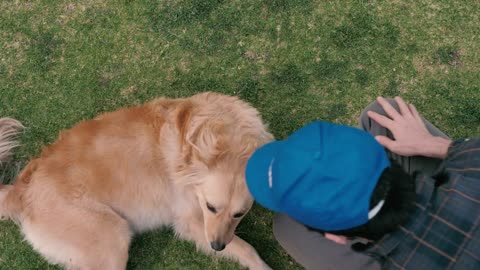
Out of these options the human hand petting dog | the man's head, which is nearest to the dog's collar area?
the man's head

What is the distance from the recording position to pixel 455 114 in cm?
362

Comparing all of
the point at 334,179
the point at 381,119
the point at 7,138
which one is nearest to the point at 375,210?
the point at 334,179

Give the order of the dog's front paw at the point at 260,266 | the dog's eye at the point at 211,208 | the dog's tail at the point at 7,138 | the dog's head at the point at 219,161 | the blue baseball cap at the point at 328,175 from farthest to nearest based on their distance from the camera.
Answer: the dog's tail at the point at 7,138 < the dog's front paw at the point at 260,266 < the dog's eye at the point at 211,208 < the dog's head at the point at 219,161 < the blue baseball cap at the point at 328,175

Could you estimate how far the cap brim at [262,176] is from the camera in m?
1.98

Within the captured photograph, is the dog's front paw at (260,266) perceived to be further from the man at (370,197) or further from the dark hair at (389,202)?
the dark hair at (389,202)

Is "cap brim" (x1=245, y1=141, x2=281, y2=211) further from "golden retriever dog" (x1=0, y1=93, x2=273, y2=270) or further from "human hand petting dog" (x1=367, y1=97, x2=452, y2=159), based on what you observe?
"human hand petting dog" (x1=367, y1=97, x2=452, y2=159)

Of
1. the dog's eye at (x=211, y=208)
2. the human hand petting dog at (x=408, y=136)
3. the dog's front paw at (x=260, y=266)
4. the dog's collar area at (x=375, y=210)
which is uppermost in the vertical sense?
the dog's collar area at (x=375, y=210)

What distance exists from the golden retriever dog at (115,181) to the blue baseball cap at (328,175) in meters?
1.01

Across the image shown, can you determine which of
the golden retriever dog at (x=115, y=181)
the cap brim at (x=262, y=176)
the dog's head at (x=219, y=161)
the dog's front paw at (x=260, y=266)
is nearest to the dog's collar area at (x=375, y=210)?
the cap brim at (x=262, y=176)

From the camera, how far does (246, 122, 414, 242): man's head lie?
1.69 metres

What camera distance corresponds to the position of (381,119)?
2.75 m

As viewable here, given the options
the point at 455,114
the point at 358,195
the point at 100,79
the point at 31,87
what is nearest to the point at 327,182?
the point at 358,195

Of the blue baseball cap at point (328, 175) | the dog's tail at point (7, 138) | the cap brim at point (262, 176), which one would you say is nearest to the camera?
the blue baseball cap at point (328, 175)

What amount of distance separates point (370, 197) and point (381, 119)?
46.1 inches
